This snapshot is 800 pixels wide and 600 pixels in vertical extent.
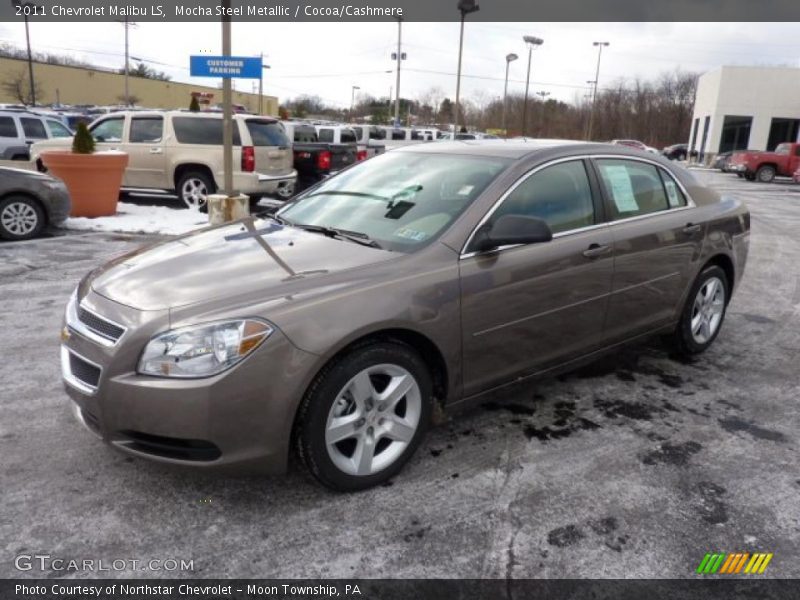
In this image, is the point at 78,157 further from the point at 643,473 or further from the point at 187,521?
the point at 643,473

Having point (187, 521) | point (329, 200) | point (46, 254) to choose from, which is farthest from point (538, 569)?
point (46, 254)

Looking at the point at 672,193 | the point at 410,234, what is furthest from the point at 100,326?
the point at 672,193

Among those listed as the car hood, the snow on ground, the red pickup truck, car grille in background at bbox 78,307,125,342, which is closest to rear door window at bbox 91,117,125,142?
the snow on ground

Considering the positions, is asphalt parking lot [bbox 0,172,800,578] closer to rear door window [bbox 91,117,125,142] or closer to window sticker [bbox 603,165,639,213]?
window sticker [bbox 603,165,639,213]

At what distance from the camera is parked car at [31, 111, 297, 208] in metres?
11.6

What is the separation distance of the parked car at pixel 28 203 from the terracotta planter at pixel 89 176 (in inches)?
46.4

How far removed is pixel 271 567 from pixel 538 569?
1036 millimetres

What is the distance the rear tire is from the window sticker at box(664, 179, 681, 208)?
90.6 feet

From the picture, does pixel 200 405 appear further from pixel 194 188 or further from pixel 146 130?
pixel 146 130

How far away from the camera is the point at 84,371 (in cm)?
285

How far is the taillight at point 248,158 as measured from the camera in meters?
11.5

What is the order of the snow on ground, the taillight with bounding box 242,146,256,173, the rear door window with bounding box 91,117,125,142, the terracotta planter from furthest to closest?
the rear door window with bounding box 91,117,125,142, the taillight with bounding box 242,146,256,173, the terracotta planter, the snow on ground

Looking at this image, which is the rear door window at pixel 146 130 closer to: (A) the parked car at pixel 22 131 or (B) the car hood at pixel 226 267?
(A) the parked car at pixel 22 131

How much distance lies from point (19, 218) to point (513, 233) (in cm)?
800
